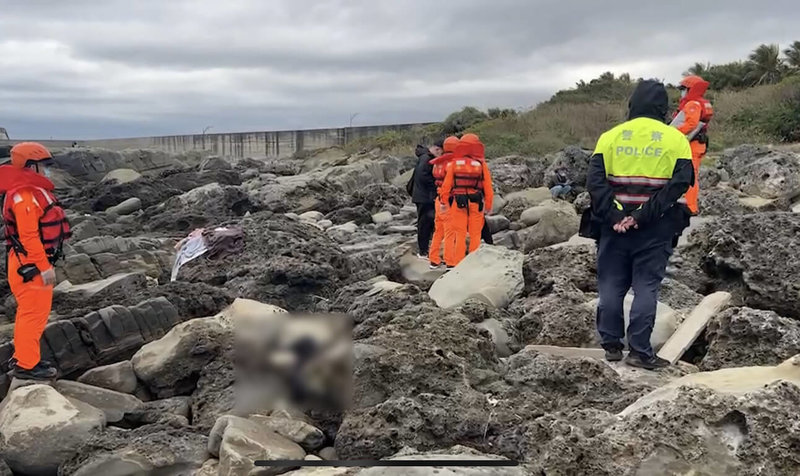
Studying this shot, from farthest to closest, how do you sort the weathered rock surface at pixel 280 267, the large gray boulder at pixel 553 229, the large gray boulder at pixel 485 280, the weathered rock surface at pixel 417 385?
the large gray boulder at pixel 553 229
the weathered rock surface at pixel 280 267
the large gray boulder at pixel 485 280
the weathered rock surface at pixel 417 385

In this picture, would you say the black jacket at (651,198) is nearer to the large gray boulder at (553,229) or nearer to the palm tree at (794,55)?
the large gray boulder at (553,229)

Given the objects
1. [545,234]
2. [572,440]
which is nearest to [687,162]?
[572,440]

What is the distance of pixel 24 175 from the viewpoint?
6238 mm

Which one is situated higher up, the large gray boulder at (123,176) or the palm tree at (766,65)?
the palm tree at (766,65)

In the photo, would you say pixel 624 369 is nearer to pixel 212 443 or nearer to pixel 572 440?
pixel 572 440

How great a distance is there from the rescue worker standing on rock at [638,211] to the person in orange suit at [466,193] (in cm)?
441

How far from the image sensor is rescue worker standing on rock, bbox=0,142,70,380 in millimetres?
5938

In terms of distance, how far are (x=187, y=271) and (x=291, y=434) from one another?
565cm

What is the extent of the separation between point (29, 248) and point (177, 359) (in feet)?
4.98

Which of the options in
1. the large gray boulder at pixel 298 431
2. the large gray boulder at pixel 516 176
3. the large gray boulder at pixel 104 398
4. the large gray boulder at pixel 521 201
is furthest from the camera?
the large gray boulder at pixel 516 176

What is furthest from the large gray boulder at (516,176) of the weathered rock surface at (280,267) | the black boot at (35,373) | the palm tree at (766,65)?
the palm tree at (766,65)

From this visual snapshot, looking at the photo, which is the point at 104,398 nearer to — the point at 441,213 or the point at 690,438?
the point at 690,438

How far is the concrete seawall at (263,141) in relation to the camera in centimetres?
4450

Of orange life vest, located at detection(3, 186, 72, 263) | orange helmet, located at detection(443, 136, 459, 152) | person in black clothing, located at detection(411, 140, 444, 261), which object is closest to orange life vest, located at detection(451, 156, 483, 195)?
orange helmet, located at detection(443, 136, 459, 152)
